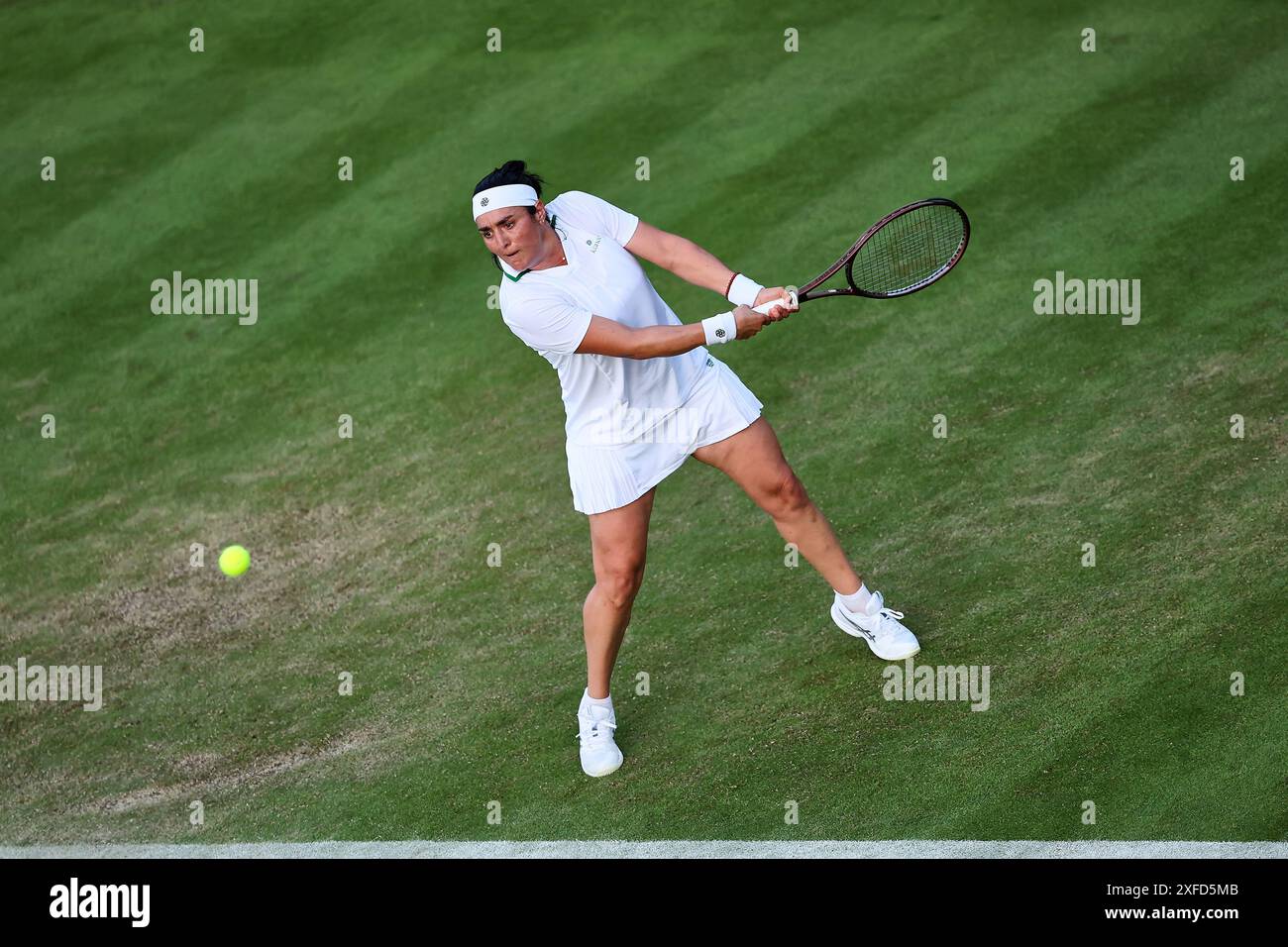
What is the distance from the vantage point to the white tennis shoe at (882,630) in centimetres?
630

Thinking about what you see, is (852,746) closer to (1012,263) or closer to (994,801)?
(994,801)

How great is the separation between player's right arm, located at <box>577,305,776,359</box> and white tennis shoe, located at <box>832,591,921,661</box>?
58.5 inches

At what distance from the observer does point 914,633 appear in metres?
6.48

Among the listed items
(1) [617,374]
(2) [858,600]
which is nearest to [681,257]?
(1) [617,374]

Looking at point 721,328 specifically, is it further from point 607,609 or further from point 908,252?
point 908,252

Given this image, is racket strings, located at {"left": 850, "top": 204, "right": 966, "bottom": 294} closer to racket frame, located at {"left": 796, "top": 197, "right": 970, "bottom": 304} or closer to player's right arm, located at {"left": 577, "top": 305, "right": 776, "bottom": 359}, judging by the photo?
racket frame, located at {"left": 796, "top": 197, "right": 970, "bottom": 304}

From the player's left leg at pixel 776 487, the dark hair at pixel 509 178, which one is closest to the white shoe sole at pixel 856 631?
the player's left leg at pixel 776 487

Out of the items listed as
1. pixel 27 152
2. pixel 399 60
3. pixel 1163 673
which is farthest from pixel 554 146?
pixel 1163 673

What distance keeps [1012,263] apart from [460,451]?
3564mm

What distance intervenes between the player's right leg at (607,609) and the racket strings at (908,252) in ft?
5.17

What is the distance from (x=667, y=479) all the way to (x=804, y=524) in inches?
85.1

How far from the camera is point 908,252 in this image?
6562 millimetres

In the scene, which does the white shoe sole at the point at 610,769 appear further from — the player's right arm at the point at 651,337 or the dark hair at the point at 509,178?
the dark hair at the point at 509,178

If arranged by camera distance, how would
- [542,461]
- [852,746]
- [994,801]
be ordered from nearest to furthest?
[994,801] → [852,746] → [542,461]
